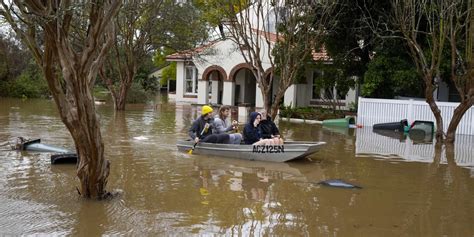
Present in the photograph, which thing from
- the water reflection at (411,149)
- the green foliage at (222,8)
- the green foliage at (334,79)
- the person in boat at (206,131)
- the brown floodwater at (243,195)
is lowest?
the brown floodwater at (243,195)

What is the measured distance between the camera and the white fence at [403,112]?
63.5 feet

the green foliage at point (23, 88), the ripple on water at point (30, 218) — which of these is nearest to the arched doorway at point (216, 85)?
the green foliage at point (23, 88)

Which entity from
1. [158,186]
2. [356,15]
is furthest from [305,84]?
[158,186]

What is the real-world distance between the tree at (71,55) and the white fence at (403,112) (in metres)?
15.7

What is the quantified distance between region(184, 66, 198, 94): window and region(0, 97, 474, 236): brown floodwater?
924 inches

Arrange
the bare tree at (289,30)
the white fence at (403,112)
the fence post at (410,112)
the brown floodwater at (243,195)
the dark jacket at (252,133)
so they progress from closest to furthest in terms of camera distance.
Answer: the brown floodwater at (243,195) < the dark jacket at (252,133) < the white fence at (403,112) < the bare tree at (289,30) < the fence post at (410,112)

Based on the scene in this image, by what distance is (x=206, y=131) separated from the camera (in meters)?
12.6

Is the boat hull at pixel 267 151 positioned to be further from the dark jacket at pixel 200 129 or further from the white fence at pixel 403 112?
the white fence at pixel 403 112

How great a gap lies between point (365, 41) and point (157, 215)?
59.5ft

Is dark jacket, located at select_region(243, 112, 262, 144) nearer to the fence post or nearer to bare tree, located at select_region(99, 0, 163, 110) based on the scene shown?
the fence post

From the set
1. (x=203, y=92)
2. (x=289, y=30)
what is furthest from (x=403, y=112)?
(x=203, y=92)

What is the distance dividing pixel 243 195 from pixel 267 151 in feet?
10.6

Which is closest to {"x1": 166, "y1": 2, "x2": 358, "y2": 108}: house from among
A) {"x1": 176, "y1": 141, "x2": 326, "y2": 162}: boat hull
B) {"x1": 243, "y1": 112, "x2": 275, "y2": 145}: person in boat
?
{"x1": 243, "y1": 112, "x2": 275, "y2": 145}: person in boat

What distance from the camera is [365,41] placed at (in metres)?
23.1
